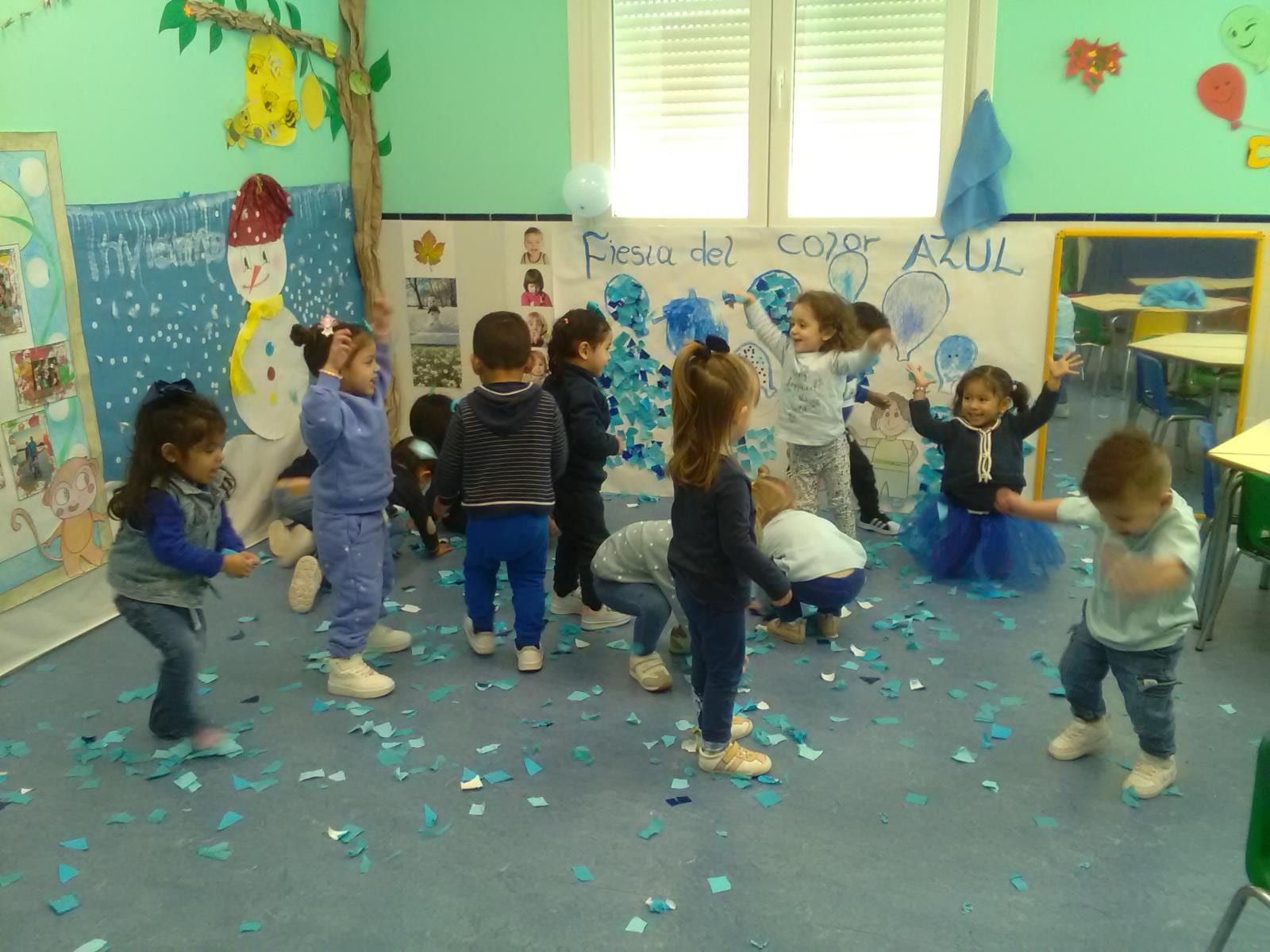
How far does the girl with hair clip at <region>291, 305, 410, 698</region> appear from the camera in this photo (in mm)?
3158

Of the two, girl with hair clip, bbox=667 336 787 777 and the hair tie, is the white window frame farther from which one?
the hair tie

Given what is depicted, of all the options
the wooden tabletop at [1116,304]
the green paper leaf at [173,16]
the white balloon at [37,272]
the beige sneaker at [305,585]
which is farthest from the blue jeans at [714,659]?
the green paper leaf at [173,16]

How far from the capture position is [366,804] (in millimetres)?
2748

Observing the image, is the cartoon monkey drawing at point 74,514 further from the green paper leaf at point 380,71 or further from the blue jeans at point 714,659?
the green paper leaf at point 380,71

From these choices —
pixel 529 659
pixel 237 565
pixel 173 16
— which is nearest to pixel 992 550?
pixel 529 659

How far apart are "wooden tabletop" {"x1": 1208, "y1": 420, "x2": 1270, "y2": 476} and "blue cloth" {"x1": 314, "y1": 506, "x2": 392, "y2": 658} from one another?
8.52ft

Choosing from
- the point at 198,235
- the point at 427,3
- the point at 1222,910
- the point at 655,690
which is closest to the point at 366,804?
the point at 655,690

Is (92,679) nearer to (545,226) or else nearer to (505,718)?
(505,718)

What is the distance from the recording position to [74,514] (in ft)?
12.0

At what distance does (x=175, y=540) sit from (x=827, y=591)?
1.94 meters

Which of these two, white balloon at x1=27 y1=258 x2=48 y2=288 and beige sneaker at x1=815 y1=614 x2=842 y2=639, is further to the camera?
beige sneaker at x1=815 y1=614 x2=842 y2=639

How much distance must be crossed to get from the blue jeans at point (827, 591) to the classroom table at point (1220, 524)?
1052mm

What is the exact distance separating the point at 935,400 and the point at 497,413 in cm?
233

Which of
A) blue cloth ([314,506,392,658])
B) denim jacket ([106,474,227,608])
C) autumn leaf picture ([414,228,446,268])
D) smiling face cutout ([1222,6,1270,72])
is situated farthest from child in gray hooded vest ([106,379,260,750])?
smiling face cutout ([1222,6,1270,72])
